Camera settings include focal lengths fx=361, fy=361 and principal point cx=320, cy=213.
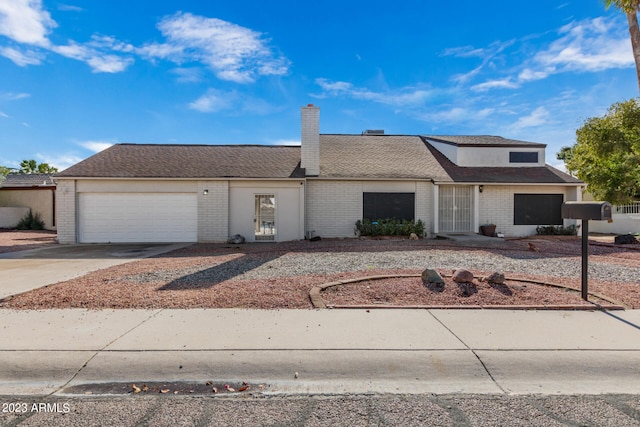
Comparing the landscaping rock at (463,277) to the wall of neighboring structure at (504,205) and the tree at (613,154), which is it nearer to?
the wall of neighboring structure at (504,205)

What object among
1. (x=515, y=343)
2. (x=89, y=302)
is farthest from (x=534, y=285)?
(x=89, y=302)

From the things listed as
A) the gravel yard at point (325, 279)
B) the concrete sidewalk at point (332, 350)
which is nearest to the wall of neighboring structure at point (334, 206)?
the gravel yard at point (325, 279)

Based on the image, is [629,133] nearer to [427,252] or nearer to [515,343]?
[427,252]

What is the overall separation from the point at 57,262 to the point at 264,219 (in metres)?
7.57

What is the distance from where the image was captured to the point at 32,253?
12.6m

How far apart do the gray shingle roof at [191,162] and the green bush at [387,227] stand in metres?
3.60

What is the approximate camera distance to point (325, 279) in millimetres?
7438

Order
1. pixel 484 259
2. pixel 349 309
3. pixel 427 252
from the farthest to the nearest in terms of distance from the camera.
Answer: pixel 427 252 → pixel 484 259 → pixel 349 309

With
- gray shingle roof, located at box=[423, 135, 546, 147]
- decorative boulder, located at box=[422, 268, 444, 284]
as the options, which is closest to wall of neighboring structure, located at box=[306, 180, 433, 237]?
gray shingle roof, located at box=[423, 135, 546, 147]

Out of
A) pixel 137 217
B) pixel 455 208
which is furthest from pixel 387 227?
pixel 137 217

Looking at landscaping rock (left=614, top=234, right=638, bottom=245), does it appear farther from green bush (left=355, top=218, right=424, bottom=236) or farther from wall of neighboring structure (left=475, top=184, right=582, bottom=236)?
green bush (left=355, top=218, right=424, bottom=236)

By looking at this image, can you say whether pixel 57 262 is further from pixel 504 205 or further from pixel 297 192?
pixel 504 205

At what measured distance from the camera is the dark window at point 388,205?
16.5 metres

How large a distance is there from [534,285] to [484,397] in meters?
4.39
